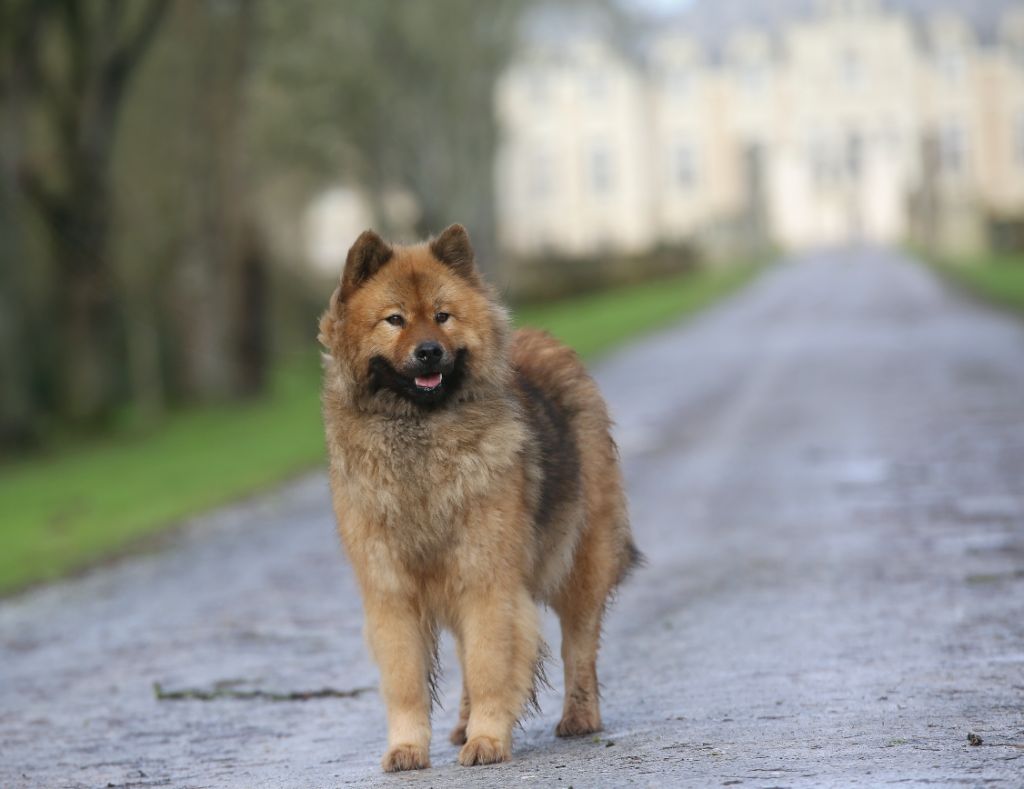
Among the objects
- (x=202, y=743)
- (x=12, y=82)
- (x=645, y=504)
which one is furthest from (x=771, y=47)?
(x=202, y=743)

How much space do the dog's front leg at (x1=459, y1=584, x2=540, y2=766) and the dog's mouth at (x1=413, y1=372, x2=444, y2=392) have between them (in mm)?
765

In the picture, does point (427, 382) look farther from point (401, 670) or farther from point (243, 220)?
point (243, 220)

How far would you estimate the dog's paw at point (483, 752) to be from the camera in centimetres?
677

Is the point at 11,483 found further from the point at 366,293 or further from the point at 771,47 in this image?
the point at 771,47

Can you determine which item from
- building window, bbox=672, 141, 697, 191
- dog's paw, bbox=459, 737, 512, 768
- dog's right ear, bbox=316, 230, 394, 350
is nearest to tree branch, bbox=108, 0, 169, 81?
dog's right ear, bbox=316, 230, 394, 350

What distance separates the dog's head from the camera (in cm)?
682

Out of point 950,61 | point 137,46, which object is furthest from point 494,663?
point 950,61

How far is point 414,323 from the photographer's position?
6.82 m

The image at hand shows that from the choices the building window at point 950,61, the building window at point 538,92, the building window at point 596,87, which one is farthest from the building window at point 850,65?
the building window at point 538,92

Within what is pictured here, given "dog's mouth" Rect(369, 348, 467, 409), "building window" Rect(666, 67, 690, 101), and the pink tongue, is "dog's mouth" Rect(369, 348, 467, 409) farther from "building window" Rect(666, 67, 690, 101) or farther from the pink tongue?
"building window" Rect(666, 67, 690, 101)

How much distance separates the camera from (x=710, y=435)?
807 inches

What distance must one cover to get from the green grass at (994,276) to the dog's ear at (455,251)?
1239 inches

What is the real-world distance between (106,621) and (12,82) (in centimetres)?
1690

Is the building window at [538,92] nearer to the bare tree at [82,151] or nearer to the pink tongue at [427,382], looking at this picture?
the bare tree at [82,151]
